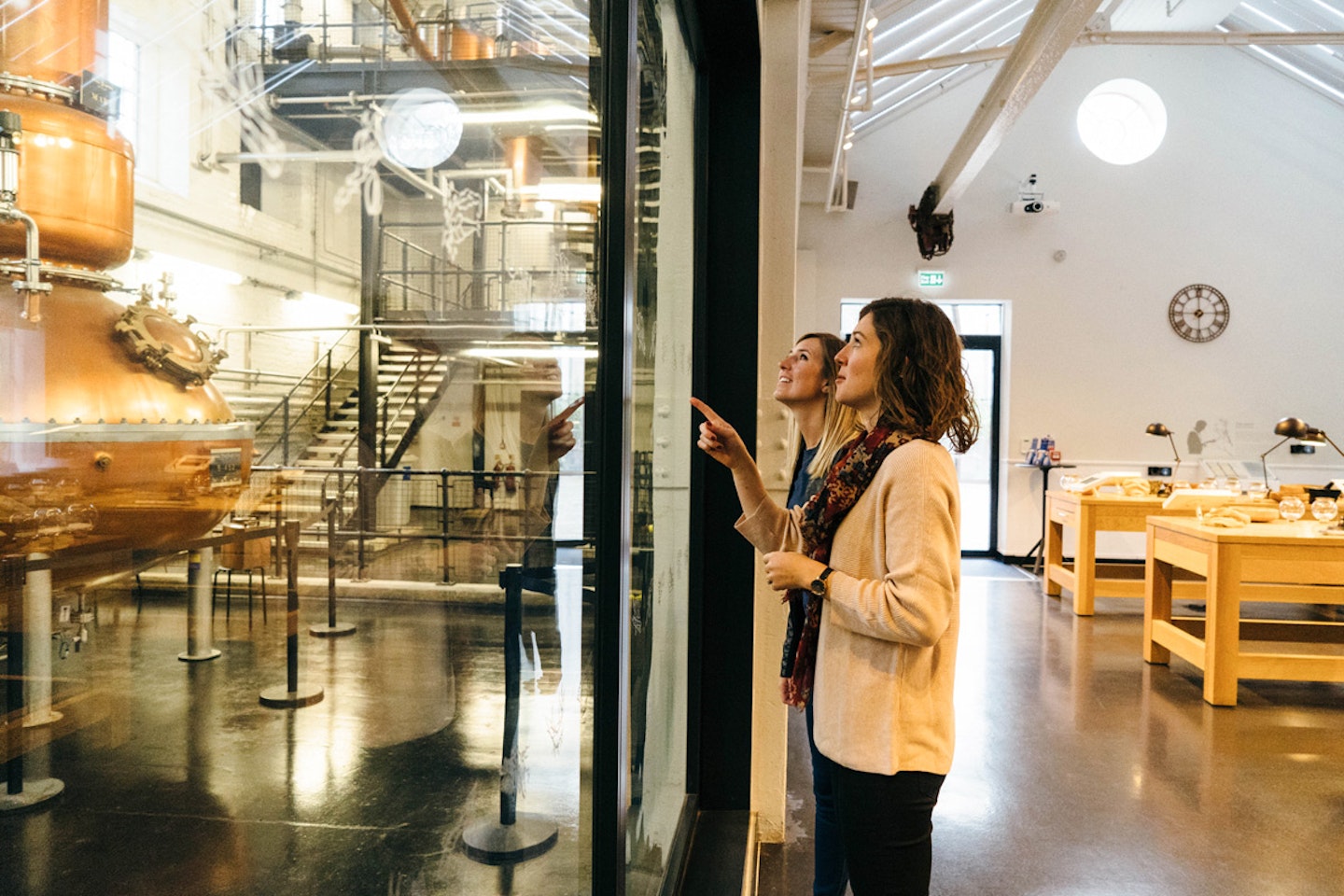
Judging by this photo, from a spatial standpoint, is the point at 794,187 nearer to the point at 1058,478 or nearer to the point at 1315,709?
the point at 1315,709

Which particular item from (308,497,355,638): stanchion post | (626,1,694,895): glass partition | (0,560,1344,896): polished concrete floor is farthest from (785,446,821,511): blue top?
(308,497,355,638): stanchion post

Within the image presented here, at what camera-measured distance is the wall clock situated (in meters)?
9.85

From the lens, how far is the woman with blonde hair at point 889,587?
1469mm

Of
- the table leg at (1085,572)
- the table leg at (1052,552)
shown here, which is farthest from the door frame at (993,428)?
the table leg at (1085,572)

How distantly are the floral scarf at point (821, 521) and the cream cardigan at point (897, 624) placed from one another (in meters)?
0.02

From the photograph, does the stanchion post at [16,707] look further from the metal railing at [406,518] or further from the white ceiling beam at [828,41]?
the white ceiling beam at [828,41]

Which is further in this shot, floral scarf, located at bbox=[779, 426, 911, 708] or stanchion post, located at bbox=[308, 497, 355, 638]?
floral scarf, located at bbox=[779, 426, 911, 708]

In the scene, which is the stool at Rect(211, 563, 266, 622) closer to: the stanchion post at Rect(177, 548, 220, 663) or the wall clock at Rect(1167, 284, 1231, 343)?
the stanchion post at Rect(177, 548, 220, 663)

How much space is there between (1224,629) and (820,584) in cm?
425

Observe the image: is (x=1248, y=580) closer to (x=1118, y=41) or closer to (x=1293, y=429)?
(x=1293, y=429)

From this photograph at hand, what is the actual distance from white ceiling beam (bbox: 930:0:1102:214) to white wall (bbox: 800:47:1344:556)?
5.76ft

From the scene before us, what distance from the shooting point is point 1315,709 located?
4715mm

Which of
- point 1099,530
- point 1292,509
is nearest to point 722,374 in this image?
point 1292,509

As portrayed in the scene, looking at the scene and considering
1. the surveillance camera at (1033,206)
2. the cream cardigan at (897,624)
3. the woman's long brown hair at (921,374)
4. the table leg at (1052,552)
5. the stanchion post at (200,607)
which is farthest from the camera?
the surveillance camera at (1033,206)
